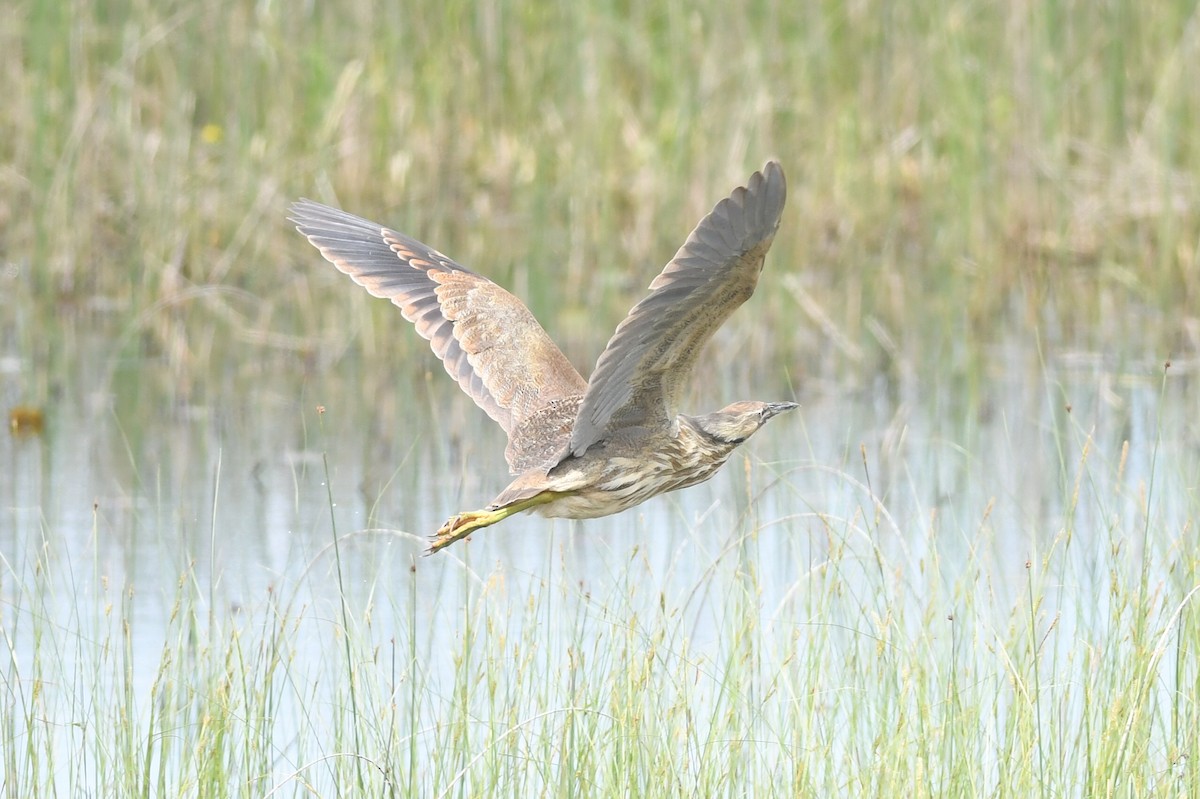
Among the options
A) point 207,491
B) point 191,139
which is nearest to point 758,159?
point 191,139

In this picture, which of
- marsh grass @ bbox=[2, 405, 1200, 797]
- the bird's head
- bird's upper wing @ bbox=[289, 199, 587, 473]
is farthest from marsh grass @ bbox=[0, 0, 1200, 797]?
marsh grass @ bbox=[2, 405, 1200, 797]

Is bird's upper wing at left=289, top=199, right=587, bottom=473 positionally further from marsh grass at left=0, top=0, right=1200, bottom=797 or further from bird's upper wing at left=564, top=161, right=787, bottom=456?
marsh grass at left=0, top=0, right=1200, bottom=797

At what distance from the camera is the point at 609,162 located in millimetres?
9938

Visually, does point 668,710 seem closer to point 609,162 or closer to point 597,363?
point 597,363

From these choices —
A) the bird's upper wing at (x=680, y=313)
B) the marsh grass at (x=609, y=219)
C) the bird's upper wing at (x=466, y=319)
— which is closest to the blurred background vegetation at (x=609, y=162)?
the marsh grass at (x=609, y=219)

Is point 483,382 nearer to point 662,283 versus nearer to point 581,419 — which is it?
point 581,419

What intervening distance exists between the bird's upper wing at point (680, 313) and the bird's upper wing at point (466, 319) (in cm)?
31

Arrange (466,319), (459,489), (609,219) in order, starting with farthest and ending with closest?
(609,219), (466,319), (459,489)

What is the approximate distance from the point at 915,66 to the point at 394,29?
2506mm

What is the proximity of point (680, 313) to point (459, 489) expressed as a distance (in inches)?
49.2

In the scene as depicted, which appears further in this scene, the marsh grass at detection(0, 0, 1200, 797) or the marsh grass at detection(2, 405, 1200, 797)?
the marsh grass at detection(0, 0, 1200, 797)

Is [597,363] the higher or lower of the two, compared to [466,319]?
lower

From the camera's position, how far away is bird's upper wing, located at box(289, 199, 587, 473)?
5.06 metres

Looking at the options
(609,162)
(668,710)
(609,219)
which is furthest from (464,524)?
(609,162)
